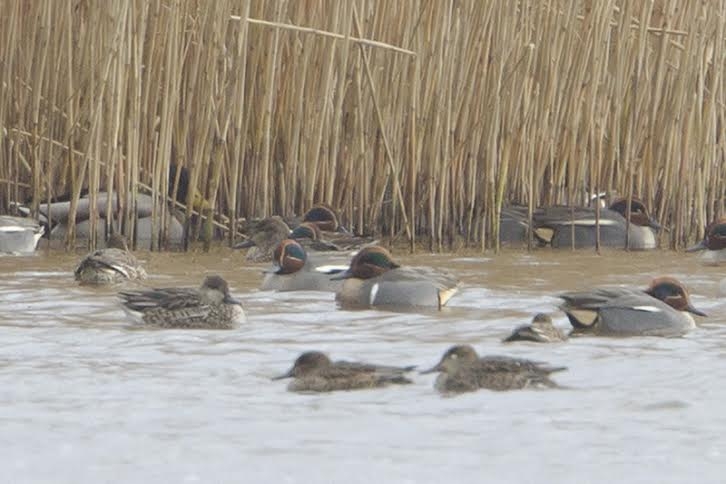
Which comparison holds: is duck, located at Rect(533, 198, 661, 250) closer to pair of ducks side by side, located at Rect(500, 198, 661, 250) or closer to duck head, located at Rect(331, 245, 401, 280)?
pair of ducks side by side, located at Rect(500, 198, 661, 250)

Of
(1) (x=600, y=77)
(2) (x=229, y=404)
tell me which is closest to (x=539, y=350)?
(2) (x=229, y=404)

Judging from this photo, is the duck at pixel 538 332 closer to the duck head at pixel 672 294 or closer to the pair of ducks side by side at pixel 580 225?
the duck head at pixel 672 294

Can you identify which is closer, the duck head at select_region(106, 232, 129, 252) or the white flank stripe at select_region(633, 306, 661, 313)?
the white flank stripe at select_region(633, 306, 661, 313)

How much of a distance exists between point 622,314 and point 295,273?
2.42 metres

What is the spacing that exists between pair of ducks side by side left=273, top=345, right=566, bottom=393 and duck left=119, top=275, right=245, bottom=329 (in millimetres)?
1729

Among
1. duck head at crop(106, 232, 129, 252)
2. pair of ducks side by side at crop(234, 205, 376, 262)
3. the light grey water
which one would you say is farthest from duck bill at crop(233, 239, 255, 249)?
the light grey water

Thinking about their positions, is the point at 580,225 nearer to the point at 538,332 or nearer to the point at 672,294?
the point at 672,294

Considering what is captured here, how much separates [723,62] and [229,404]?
7.16 m

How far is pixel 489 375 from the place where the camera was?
23.3ft

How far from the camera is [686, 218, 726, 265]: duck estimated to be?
12141mm

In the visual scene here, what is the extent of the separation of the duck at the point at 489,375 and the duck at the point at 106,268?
3.68 m

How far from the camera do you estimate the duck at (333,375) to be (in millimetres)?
6984

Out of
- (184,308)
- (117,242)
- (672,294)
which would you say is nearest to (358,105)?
(117,242)

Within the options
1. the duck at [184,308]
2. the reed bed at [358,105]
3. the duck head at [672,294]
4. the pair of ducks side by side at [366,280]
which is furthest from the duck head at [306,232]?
the duck head at [672,294]
